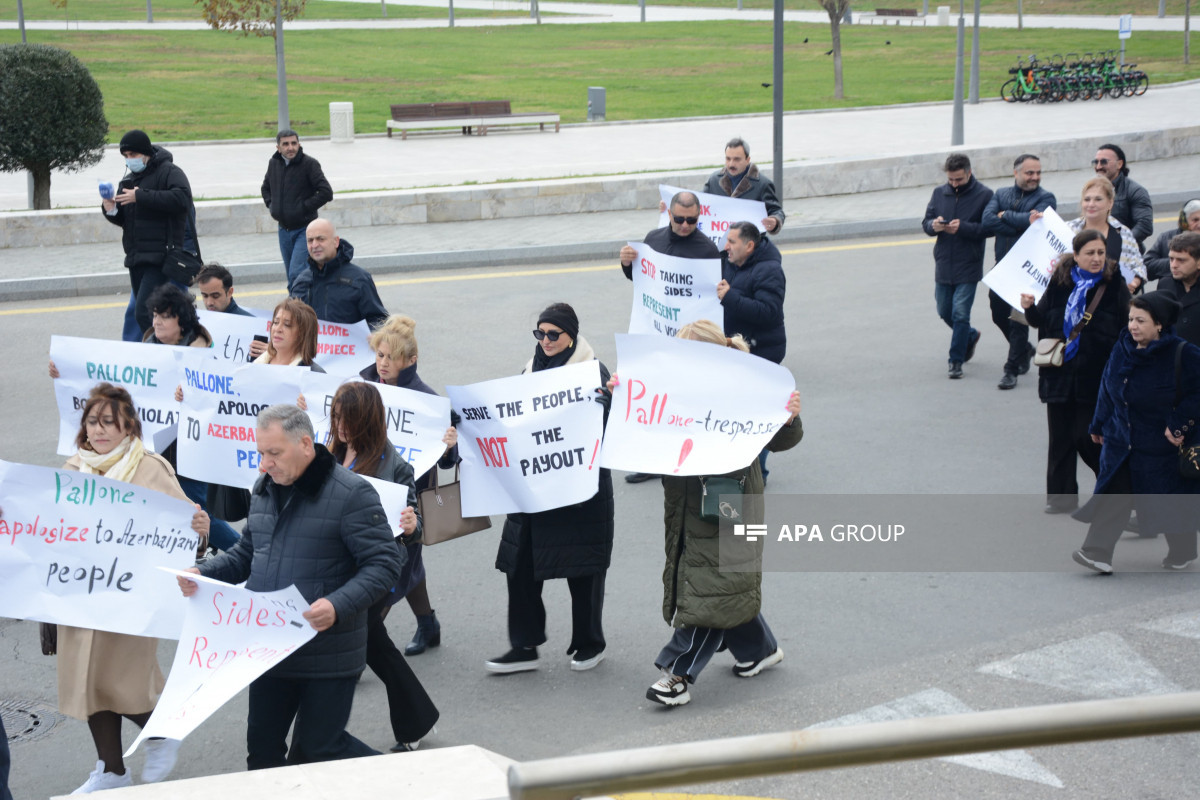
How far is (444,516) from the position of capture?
6.38m

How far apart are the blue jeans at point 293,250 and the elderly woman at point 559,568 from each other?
678cm

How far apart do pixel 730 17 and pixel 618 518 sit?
6252cm

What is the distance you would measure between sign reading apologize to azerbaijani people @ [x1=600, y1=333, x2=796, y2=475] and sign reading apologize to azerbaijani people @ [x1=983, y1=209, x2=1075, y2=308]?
419 cm

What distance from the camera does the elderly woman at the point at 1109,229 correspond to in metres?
8.77

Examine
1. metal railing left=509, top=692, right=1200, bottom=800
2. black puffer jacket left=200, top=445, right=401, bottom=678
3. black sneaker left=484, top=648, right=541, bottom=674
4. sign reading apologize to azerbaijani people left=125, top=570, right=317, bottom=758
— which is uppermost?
metal railing left=509, top=692, right=1200, bottom=800

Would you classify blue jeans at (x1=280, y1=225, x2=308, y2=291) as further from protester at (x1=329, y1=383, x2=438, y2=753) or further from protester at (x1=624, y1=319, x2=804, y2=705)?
protester at (x1=624, y1=319, x2=804, y2=705)

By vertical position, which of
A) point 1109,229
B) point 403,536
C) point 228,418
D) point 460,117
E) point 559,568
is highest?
point 460,117

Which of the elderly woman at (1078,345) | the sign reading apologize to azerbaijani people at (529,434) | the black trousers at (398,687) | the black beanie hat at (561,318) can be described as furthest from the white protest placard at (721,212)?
the black trousers at (398,687)

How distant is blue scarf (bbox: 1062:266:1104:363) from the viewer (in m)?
7.82

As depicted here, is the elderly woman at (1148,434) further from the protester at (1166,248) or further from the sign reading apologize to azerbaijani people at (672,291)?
the sign reading apologize to azerbaijani people at (672,291)

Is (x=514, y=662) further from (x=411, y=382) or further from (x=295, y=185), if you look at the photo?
(x=295, y=185)

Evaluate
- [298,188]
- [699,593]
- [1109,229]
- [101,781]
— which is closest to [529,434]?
[699,593]

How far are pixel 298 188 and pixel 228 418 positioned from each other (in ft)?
22.8

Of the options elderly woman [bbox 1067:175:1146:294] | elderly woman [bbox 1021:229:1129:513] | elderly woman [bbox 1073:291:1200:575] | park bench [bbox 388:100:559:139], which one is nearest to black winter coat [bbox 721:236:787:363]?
elderly woman [bbox 1021:229:1129:513]
